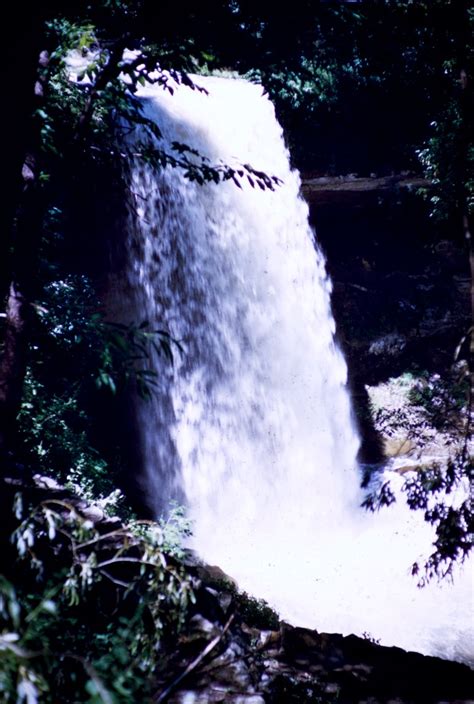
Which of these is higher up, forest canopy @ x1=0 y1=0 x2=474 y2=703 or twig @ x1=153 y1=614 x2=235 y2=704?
forest canopy @ x1=0 y1=0 x2=474 y2=703

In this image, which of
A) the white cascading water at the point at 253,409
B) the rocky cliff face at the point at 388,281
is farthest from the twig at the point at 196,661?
the rocky cliff face at the point at 388,281

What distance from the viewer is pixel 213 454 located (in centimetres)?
1073

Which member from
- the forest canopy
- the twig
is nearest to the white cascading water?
→ the forest canopy

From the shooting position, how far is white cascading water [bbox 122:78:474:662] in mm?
9336

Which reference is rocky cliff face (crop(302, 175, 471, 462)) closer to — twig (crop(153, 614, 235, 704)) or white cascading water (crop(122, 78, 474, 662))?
white cascading water (crop(122, 78, 474, 662))

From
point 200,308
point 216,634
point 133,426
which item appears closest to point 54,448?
point 133,426

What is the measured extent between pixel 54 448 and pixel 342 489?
7386 mm

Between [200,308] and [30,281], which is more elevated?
[200,308]

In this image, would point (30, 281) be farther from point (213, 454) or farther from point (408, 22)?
point (213, 454)

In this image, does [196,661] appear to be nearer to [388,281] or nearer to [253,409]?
[253,409]

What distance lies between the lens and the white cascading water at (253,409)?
30.6 ft

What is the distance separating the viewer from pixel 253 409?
11461 millimetres

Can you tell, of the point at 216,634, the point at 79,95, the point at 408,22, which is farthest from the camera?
the point at 79,95

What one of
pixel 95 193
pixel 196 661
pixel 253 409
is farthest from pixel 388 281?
pixel 196 661
